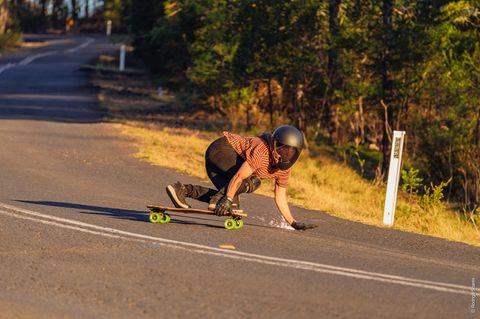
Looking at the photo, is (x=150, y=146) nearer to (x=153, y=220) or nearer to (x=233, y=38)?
(x=233, y=38)

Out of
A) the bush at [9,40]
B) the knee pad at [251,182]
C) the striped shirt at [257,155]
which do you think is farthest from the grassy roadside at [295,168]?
the bush at [9,40]

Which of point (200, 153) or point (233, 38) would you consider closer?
point (200, 153)

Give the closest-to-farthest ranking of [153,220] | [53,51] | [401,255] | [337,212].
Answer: [401,255], [153,220], [337,212], [53,51]

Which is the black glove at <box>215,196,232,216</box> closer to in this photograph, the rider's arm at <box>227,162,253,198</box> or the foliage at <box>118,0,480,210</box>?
the rider's arm at <box>227,162,253,198</box>

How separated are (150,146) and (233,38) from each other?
8.04 metres

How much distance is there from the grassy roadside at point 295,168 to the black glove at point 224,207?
11.2 ft

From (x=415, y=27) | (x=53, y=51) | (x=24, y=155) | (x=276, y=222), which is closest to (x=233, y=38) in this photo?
(x=415, y=27)

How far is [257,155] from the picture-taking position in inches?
407

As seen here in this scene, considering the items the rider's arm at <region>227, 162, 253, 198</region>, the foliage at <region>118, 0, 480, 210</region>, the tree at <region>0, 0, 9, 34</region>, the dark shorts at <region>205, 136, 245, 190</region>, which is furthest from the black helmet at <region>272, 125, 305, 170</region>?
the tree at <region>0, 0, 9, 34</region>

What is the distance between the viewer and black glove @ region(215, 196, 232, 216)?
1014cm

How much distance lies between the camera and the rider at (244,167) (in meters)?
10.2

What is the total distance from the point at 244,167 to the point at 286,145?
511mm

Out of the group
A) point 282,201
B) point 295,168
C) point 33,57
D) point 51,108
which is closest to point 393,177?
point 282,201

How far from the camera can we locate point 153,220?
1052cm
